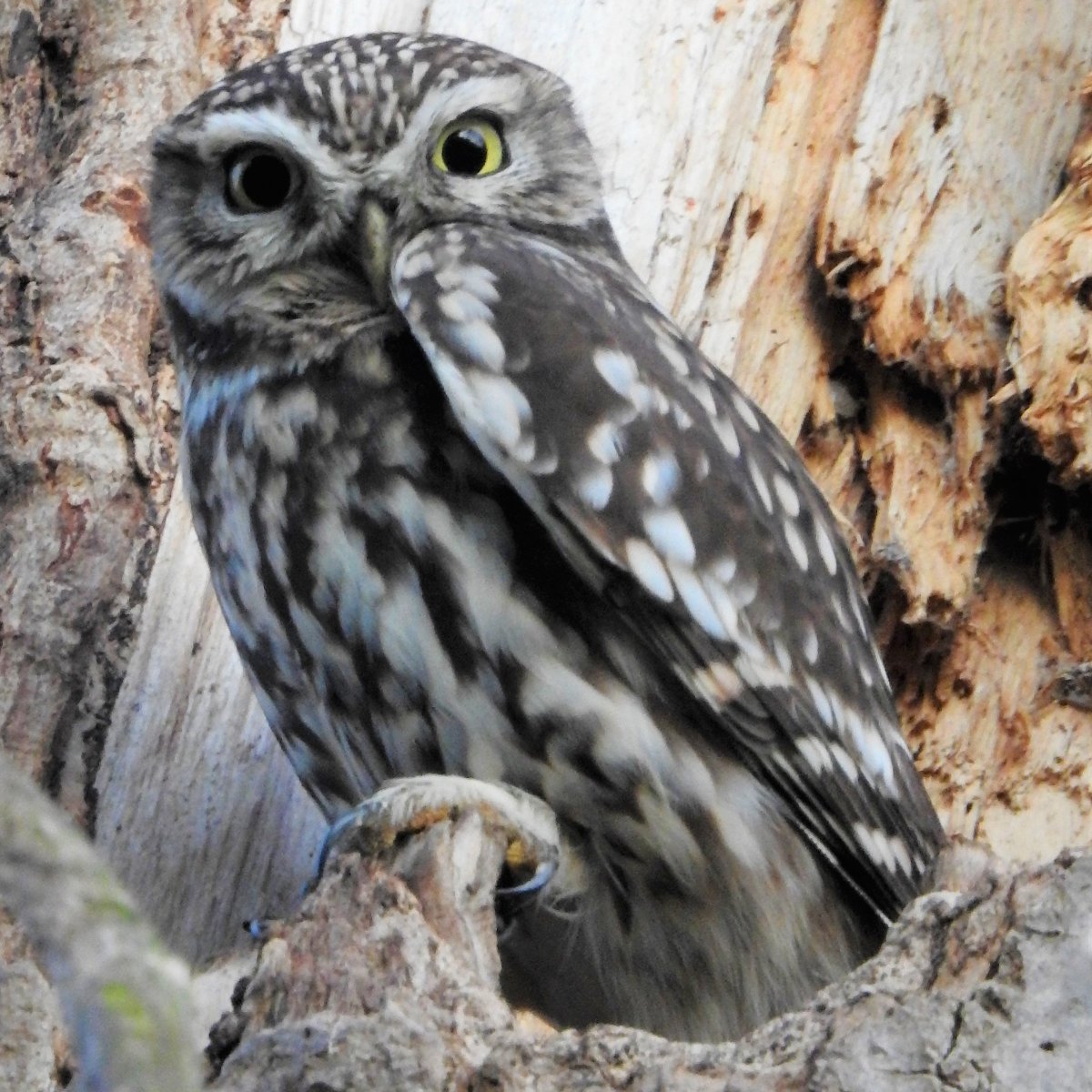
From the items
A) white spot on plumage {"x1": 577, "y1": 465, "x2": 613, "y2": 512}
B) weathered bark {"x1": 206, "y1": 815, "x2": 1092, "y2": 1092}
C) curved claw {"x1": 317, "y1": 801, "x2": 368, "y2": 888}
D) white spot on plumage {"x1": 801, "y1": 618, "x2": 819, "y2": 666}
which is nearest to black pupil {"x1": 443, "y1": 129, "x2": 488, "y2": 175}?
white spot on plumage {"x1": 577, "y1": 465, "x2": 613, "y2": 512}

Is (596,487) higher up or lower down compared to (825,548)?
higher up

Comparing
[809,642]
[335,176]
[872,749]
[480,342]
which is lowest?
[872,749]

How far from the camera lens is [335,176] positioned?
7.80 feet

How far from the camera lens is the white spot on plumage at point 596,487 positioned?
2.07m

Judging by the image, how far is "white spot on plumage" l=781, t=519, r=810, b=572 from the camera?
236cm

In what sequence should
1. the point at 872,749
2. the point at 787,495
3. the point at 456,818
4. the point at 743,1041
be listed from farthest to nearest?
the point at 787,495, the point at 872,749, the point at 456,818, the point at 743,1041

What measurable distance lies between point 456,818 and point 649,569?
1.64ft

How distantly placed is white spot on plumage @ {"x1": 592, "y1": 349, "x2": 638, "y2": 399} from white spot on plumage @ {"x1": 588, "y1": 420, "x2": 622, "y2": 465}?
67 millimetres

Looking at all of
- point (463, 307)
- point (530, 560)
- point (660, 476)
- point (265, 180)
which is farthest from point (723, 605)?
point (265, 180)

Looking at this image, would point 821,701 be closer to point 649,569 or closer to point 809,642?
point 809,642

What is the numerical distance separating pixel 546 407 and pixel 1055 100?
1.38m

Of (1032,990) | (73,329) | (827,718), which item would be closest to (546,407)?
(827,718)

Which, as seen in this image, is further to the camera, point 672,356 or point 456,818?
point 672,356

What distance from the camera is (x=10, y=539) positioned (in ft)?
7.81
